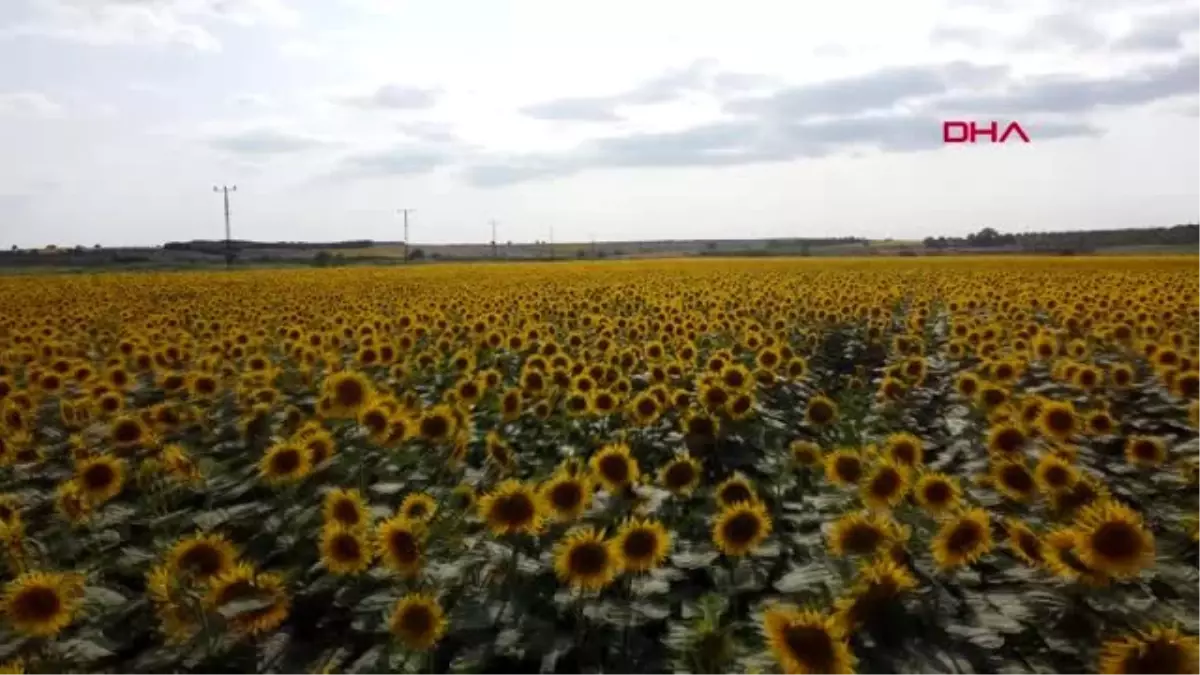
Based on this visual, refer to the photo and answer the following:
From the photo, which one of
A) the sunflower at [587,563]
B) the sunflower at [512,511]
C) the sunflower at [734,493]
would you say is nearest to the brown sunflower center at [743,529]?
the sunflower at [734,493]

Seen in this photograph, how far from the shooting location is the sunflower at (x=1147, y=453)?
19.9 ft

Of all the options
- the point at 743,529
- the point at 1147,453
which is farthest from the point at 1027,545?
the point at 1147,453

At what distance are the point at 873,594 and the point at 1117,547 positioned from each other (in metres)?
1.01

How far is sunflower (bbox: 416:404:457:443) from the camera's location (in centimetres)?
630

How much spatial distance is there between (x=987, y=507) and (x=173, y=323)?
39.0ft

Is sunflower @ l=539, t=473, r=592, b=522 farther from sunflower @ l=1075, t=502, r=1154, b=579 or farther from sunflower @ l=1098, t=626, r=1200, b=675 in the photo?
sunflower @ l=1098, t=626, r=1200, b=675

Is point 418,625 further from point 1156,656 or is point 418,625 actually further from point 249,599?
point 1156,656

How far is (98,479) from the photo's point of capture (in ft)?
A: 17.6

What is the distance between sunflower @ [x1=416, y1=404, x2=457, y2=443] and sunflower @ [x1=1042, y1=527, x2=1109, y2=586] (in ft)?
12.1

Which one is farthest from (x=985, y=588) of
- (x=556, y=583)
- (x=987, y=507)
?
(x=556, y=583)

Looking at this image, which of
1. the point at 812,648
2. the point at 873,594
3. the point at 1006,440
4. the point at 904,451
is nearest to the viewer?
the point at 812,648

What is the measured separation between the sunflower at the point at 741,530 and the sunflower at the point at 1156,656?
1.71 metres

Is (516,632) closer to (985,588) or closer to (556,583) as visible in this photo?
(556,583)

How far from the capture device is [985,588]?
4648 millimetres
